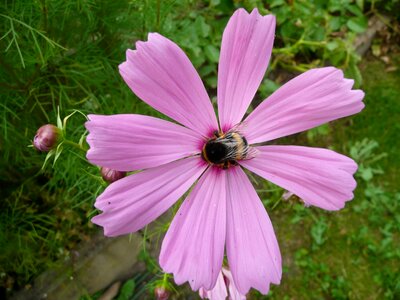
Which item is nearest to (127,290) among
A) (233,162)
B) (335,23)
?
(233,162)

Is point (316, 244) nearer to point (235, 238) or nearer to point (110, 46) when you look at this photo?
point (110, 46)

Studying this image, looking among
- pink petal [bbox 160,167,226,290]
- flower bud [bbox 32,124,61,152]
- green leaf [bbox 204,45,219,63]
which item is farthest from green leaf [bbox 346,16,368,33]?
flower bud [bbox 32,124,61,152]

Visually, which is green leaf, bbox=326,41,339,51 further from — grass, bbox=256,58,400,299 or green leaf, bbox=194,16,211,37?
green leaf, bbox=194,16,211,37

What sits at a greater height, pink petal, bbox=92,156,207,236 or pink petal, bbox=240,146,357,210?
pink petal, bbox=92,156,207,236

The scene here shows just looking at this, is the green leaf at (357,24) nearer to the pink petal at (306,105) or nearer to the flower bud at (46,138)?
the pink petal at (306,105)

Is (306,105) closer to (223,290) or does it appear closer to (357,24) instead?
(223,290)

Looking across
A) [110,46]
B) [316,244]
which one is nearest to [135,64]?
[110,46]
